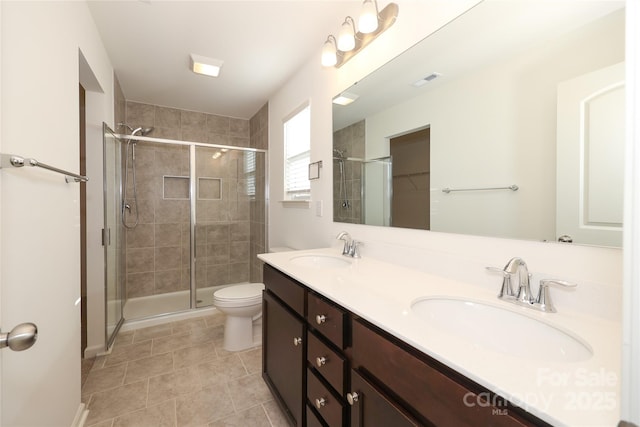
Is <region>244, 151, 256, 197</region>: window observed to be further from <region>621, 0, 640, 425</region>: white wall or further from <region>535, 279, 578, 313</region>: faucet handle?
<region>621, 0, 640, 425</region>: white wall

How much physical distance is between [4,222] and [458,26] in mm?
1779

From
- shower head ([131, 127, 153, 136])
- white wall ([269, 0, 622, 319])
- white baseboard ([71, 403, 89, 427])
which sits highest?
shower head ([131, 127, 153, 136])

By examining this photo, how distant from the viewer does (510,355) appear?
0.59m

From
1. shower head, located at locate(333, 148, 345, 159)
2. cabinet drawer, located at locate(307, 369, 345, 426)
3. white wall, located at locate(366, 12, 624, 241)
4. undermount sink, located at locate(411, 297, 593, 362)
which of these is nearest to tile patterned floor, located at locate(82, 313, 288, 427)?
cabinet drawer, located at locate(307, 369, 345, 426)

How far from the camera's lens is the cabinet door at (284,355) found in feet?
3.99

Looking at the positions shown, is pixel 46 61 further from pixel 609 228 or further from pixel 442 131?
pixel 609 228

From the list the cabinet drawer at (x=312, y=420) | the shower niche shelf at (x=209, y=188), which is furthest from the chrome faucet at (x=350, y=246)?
the shower niche shelf at (x=209, y=188)

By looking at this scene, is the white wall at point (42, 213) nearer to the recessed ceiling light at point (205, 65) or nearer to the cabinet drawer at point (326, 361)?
the recessed ceiling light at point (205, 65)

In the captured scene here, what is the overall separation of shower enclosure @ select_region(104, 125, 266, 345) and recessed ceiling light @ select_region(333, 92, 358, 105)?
1.55m

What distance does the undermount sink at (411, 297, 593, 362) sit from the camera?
690mm

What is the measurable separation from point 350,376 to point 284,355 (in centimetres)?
58

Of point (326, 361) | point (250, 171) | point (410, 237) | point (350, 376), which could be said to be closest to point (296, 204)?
point (250, 171)

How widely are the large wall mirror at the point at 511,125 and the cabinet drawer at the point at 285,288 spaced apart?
63 centimetres

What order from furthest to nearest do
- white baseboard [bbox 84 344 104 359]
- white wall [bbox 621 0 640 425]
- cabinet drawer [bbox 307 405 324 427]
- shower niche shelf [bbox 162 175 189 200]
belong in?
shower niche shelf [bbox 162 175 189 200] < white baseboard [bbox 84 344 104 359] < cabinet drawer [bbox 307 405 324 427] < white wall [bbox 621 0 640 425]
